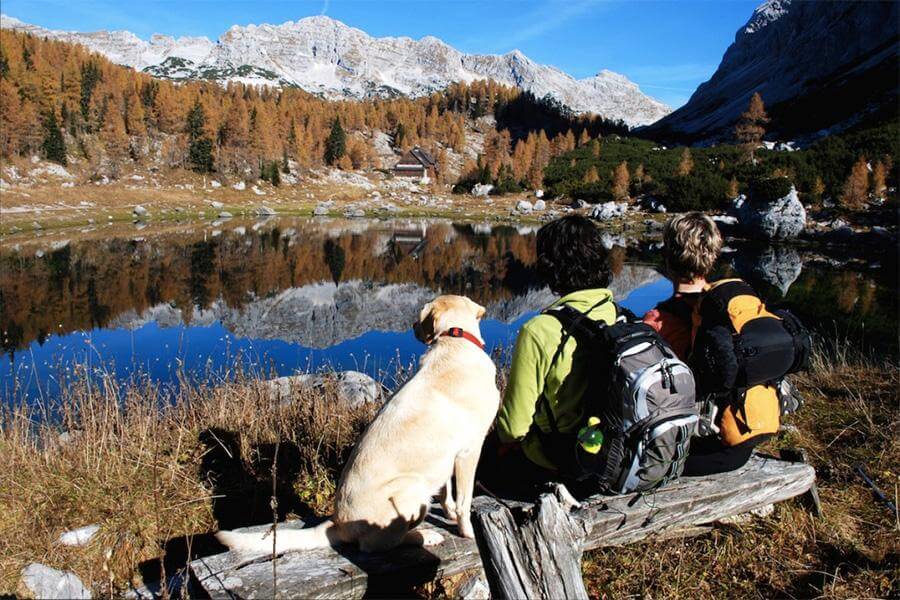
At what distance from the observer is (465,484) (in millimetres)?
2871

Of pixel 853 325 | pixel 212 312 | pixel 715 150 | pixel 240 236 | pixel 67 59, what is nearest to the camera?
pixel 853 325

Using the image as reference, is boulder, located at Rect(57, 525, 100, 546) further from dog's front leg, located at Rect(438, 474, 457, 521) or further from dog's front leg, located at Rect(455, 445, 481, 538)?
dog's front leg, located at Rect(455, 445, 481, 538)

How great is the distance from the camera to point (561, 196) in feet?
220

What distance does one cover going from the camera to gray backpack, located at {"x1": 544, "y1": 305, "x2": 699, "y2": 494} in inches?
100.0

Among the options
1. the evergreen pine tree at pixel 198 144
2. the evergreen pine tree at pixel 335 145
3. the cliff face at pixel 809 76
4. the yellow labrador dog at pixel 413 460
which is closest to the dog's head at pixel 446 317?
the yellow labrador dog at pixel 413 460

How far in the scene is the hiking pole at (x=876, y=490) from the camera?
11.6 ft

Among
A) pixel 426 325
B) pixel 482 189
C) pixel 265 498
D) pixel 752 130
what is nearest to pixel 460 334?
pixel 426 325

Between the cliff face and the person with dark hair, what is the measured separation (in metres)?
70.5

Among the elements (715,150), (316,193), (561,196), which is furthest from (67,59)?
(715,150)

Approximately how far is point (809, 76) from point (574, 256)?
107 meters

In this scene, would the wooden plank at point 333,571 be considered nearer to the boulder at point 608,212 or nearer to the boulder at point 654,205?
the boulder at point 608,212

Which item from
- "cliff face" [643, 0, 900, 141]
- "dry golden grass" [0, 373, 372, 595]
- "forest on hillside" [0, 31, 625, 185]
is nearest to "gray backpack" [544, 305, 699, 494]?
"dry golden grass" [0, 373, 372, 595]

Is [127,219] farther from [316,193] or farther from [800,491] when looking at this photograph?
[800,491]

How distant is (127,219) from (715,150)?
210 feet
